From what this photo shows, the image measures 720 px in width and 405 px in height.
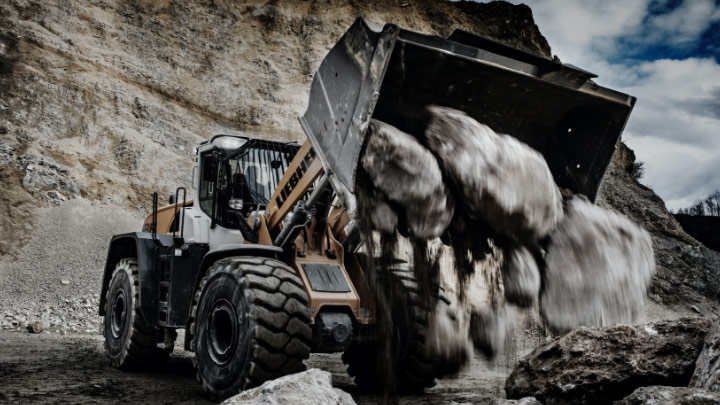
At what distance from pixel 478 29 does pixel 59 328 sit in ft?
72.7

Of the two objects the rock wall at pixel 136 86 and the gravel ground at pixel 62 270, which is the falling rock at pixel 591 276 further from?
the rock wall at pixel 136 86

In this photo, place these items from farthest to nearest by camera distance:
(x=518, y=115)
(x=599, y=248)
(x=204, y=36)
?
(x=204, y=36)
(x=518, y=115)
(x=599, y=248)

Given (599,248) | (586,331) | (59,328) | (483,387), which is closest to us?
(586,331)

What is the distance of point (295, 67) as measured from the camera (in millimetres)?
23844

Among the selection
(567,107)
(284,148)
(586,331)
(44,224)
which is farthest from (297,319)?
(44,224)

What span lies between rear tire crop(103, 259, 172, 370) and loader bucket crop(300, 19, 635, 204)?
3.14 m

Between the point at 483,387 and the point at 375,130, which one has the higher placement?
the point at 375,130

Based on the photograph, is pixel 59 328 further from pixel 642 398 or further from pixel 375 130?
pixel 642 398

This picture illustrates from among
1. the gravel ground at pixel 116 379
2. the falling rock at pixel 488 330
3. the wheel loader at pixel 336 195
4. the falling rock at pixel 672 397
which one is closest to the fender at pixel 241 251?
the wheel loader at pixel 336 195

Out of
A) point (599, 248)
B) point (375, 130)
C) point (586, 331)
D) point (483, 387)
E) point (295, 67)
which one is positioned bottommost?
point (483, 387)

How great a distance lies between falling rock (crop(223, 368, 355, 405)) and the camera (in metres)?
3.38

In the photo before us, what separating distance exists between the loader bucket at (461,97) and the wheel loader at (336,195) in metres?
0.01

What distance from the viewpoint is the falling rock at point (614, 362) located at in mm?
4004

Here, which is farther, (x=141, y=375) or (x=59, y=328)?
(x=59, y=328)
